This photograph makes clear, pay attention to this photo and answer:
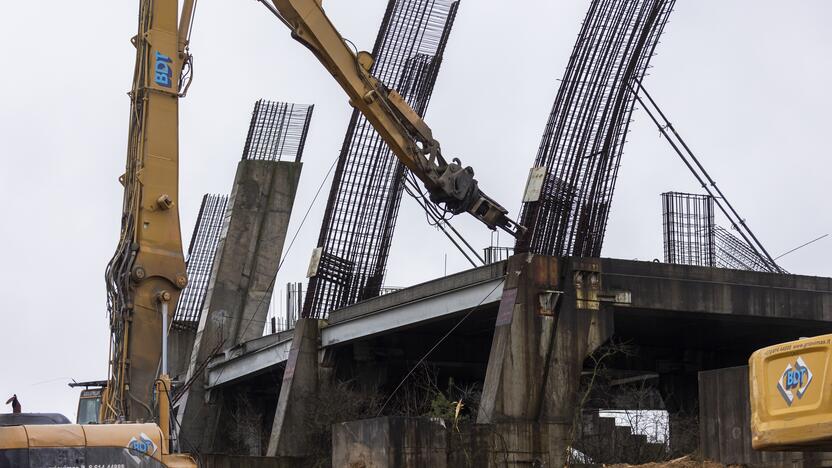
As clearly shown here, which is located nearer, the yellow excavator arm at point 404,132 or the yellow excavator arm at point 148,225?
the yellow excavator arm at point 148,225

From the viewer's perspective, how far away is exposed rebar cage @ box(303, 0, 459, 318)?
4466 centimetres

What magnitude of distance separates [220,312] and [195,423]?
13.5ft

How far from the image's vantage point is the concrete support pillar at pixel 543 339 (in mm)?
28469

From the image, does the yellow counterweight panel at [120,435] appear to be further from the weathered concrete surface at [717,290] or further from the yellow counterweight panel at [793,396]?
the weathered concrete surface at [717,290]

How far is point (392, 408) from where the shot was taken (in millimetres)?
40125

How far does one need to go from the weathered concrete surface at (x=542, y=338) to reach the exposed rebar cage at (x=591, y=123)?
25.2ft

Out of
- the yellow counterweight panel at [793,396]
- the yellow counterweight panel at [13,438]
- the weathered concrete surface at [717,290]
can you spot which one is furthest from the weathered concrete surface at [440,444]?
the yellow counterweight panel at [793,396]

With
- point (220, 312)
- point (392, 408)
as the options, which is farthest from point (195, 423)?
point (392, 408)

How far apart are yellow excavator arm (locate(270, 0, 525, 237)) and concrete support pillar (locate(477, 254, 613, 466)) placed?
225 centimetres

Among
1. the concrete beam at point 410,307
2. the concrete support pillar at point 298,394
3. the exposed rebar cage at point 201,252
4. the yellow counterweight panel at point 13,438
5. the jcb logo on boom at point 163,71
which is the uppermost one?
the exposed rebar cage at point 201,252

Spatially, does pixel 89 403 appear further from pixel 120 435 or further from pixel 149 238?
pixel 120 435

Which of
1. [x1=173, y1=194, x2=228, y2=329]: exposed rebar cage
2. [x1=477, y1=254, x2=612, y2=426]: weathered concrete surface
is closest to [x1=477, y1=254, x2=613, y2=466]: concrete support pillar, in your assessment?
[x1=477, y1=254, x2=612, y2=426]: weathered concrete surface

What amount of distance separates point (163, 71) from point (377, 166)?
862 inches

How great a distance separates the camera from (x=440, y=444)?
26406 mm
